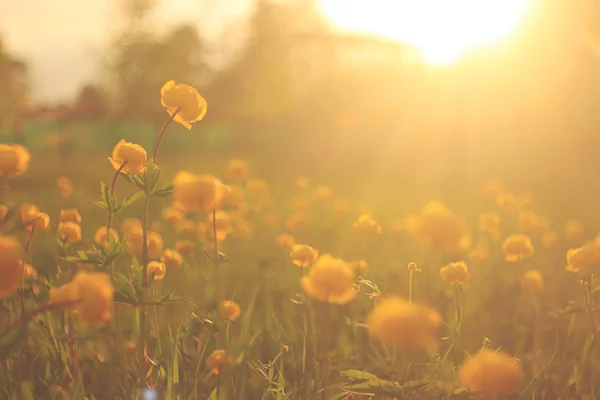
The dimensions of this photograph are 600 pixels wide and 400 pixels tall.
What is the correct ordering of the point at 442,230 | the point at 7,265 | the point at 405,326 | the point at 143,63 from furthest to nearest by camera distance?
the point at 143,63
the point at 442,230
the point at 7,265
the point at 405,326

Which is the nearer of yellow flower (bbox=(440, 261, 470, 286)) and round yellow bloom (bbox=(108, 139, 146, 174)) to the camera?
round yellow bloom (bbox=(108, 139, 146, 174))

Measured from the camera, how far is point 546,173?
23.5ft

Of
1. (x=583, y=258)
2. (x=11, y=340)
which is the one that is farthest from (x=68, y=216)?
(x=583, y=258)

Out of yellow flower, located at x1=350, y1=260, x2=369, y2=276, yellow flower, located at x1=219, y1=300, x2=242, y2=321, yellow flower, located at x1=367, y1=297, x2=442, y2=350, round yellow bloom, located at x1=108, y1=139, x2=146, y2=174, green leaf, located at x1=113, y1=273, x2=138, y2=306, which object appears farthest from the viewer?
yellow flower, located at x1=350, y1=260, x2=369, y2=276

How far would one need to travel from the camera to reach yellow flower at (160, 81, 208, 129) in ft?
4.66

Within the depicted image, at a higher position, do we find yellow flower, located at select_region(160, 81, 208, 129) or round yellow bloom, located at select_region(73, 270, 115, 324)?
yellow flower, located at select_region(160, 81, 208, 129)

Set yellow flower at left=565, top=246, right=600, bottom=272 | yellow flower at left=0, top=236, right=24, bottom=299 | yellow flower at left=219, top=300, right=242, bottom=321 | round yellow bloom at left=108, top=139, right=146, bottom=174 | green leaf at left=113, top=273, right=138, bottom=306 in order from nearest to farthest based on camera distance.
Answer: yellow flower at left=0, top=236, right=24, bottom=299, green leaf at left=113, top=273, right=138, bottom=306, round yellow bloom at left=108, top=139, right=146, bottom=174, yellow flower at left=219, top=300, right=242, bottom=321, yellow flower at left=565, top=246, right=600, bottom=272

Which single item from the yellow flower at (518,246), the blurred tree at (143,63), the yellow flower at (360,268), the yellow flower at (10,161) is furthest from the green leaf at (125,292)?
the blurred tree at (143,63)

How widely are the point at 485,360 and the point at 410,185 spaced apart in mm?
6351

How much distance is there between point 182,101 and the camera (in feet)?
4.67

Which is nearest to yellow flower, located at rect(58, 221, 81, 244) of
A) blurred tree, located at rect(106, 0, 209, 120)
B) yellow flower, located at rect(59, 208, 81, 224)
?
yellow flower, located at rect(59, 208, 81, 224)

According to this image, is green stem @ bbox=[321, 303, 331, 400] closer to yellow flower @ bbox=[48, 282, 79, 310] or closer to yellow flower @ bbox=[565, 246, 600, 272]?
yellow flower @ bbox=[48, 282, 79, 310]

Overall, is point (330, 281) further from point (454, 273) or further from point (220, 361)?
point (454, 273)

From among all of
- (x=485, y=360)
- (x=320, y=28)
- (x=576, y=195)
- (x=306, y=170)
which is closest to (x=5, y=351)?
(x=485, y=360)
